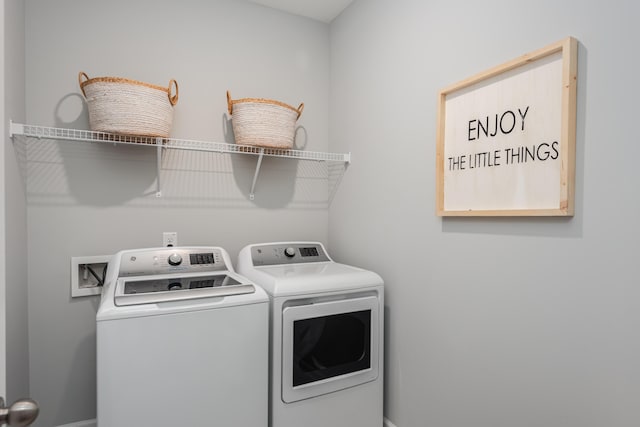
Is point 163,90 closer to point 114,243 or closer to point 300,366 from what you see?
point 114,243

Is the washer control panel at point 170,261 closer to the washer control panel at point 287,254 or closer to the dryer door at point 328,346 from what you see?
the washer control panel at point 287,254

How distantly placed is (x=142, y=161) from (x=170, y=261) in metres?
0.60

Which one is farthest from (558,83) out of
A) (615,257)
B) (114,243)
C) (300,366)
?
(114,243)

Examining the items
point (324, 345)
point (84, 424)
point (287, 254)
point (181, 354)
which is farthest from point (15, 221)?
point (324, 345)

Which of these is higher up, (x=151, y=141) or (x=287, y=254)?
(x=151, y=141)

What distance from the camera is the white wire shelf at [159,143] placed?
5.36ft

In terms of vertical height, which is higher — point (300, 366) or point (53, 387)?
point (300, 366)

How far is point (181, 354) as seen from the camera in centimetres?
A: 138

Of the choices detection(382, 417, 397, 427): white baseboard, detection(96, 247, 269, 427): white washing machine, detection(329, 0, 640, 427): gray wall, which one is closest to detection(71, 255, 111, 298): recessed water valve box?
detection(96, 247, 269, 427): white washing machine

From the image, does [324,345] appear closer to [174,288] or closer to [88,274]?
[174,288]

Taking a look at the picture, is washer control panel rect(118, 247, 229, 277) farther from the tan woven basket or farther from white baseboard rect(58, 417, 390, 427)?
white baseboard rect(58, 417, 390, 427)

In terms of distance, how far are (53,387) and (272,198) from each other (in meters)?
1.50

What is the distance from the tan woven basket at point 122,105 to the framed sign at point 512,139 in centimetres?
131

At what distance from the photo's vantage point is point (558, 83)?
117 centimetres
